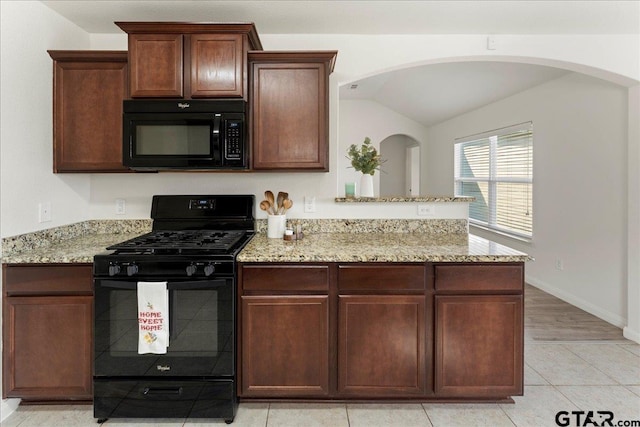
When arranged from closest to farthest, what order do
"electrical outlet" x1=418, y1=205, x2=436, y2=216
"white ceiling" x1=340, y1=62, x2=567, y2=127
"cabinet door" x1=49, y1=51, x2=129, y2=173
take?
1. "cabinet door" x1=49, y1=51, x2=129, y2=173
2. "electrical outlet" x1=418, y1=205, x2=436, y2=216
3. "white ceiling" x1=340, y1=62, x2=567, y2=127

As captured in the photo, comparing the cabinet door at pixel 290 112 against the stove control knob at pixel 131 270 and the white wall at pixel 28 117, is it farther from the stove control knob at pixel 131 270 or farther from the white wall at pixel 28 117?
the white wall at pixel 28 117

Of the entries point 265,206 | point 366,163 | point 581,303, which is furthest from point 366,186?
point 581,303

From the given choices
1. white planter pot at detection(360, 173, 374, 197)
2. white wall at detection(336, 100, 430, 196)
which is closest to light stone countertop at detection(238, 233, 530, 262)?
white planter pot at detection(360, 173, 374, 197)

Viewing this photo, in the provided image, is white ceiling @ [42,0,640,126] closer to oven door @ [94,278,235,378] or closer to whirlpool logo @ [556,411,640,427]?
oven door @ [94,278,235,378]

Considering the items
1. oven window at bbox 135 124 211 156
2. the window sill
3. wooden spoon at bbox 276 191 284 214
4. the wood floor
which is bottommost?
the wood floor

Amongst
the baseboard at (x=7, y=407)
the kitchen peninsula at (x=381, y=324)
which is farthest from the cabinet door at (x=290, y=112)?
the baseboard at (x=7, y=407)

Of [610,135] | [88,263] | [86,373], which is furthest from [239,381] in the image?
[610,135]

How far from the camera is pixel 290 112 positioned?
267cm

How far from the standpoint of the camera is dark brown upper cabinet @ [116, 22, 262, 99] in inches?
99.0

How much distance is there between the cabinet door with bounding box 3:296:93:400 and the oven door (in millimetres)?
119

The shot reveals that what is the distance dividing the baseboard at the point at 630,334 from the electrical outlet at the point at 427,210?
1943mm

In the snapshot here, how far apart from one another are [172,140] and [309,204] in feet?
3.44

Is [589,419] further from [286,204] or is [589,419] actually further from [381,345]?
[286,204]

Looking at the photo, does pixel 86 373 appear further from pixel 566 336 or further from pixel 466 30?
pixel 566 336
